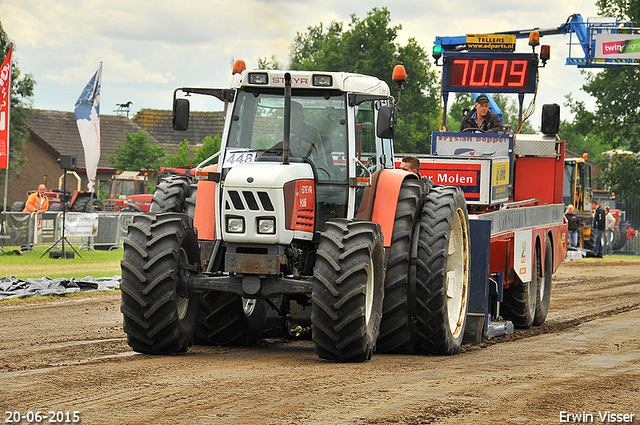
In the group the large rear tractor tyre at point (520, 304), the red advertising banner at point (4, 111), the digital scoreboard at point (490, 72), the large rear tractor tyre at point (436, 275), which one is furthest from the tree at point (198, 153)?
the large rear tractor tyre at point (436, 275)

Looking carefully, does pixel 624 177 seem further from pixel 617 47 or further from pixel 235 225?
pixel 235 225

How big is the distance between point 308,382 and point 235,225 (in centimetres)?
187

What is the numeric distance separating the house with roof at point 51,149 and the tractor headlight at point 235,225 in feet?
152

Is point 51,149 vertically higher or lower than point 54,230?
higher

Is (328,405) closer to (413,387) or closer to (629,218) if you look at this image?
(413,387)

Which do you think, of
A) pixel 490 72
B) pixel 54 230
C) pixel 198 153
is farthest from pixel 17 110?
pixel 490 72

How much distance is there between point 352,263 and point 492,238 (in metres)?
3.56

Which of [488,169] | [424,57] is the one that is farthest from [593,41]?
[488,169]

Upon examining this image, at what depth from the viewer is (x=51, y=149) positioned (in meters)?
55.2

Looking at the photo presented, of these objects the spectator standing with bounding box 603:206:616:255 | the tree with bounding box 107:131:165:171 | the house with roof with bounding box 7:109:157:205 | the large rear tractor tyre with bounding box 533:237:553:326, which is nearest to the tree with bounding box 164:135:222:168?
the tree with bounding box 107:131:165:171

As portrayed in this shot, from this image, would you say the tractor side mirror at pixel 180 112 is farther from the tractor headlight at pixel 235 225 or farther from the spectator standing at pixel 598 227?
the spectator standing at pixel 598 227

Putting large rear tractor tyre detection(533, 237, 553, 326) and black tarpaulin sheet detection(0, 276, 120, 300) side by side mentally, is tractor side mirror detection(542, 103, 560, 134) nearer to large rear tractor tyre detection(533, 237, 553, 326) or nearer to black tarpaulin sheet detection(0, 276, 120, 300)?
large rear tractor tyre detection(533, 237, 553, 326)

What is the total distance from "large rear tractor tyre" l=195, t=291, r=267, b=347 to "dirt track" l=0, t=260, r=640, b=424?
8.4 inches

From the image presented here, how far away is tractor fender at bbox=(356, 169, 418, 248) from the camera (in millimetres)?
8773
